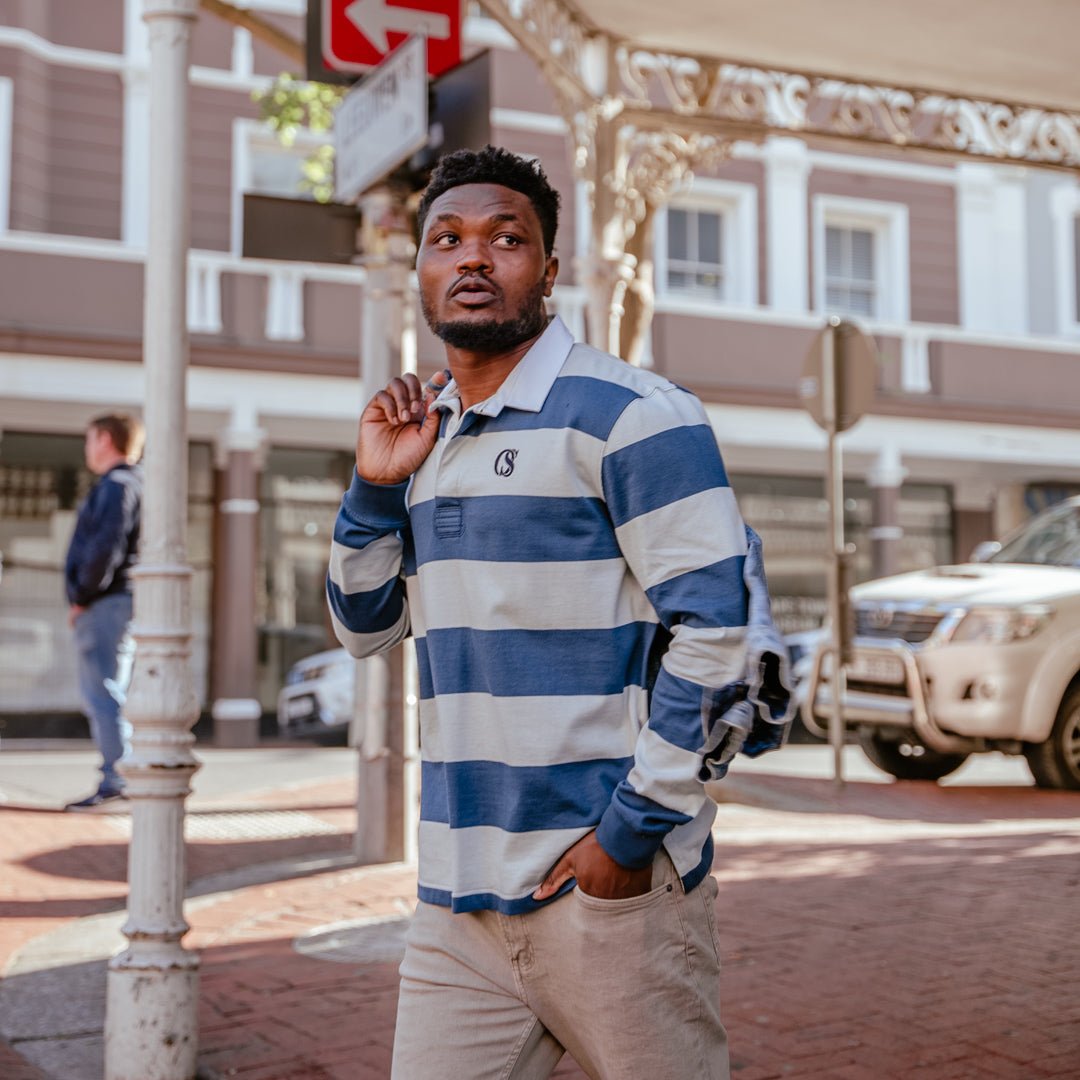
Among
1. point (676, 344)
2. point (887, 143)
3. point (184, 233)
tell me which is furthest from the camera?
point (676, 344)

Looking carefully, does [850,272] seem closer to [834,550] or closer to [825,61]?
[834,550]

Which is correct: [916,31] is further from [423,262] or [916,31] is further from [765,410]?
[765,410]

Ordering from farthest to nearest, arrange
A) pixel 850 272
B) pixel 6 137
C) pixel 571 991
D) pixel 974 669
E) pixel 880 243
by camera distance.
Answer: pixel 880 243
pixel 850 272
pixel 6 137
pixel 974 669
pixel 571 991

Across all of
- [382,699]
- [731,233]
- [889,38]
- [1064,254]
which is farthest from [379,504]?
[1064,254]

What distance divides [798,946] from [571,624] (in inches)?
141

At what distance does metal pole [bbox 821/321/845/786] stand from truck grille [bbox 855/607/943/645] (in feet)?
1.63

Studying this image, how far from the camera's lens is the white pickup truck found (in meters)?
9.53

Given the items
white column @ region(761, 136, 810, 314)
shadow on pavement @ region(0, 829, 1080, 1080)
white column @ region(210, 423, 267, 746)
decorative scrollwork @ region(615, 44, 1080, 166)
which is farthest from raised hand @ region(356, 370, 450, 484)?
white column @ region(761, 136, 810, 314)

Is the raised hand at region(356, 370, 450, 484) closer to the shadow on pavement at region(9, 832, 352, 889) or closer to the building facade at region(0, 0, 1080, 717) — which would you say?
the shadow on pavement at region(9, 832, 352, 889)

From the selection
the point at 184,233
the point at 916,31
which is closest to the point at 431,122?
the point at 184,233

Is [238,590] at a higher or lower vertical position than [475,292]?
lower

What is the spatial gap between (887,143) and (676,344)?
9.32m

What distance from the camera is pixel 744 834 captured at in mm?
7969

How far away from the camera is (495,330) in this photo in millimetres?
2385
